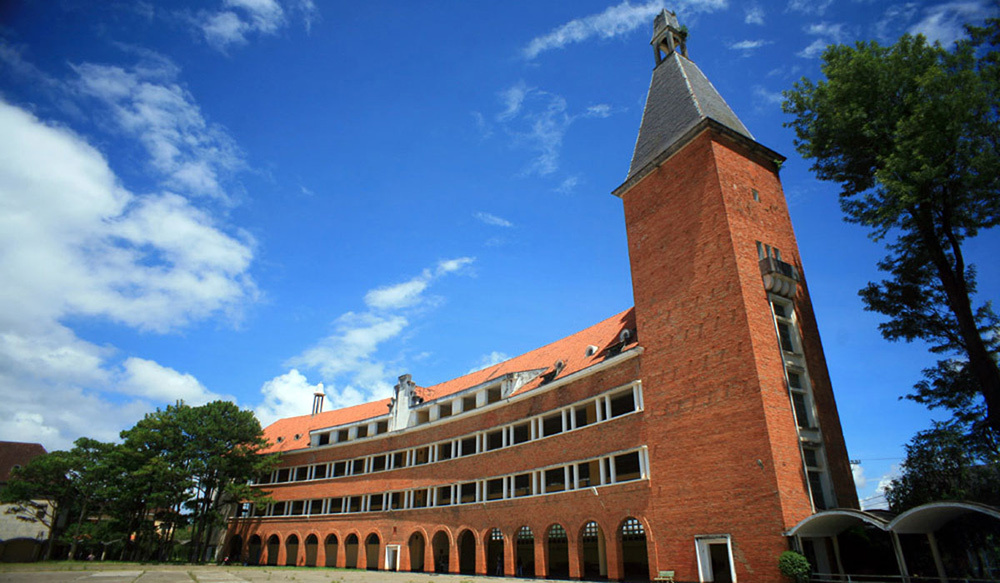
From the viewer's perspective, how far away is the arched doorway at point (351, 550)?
40062mm

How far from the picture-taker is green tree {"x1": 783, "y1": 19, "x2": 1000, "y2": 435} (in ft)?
59.5

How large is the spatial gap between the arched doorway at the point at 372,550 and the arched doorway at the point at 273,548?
9993mm

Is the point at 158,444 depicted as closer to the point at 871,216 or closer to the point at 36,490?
the point at 36,490

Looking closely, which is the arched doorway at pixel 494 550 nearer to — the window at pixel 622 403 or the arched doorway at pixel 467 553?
the arched doorway at pixel 467 553

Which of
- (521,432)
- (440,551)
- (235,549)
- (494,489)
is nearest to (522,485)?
(494,489)

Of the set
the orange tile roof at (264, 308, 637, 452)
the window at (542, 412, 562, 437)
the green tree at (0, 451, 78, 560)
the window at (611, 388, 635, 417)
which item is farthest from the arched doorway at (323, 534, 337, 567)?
the window at (611, 388, 635, 417)

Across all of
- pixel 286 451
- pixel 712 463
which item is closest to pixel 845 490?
pixel 712 463

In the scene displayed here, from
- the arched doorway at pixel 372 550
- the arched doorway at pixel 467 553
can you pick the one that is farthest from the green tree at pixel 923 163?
the arched doorway at pixel 372 550

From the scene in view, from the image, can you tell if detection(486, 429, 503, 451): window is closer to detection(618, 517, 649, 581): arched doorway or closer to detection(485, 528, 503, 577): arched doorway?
detection(485, 528, 503, 577): arched doorway

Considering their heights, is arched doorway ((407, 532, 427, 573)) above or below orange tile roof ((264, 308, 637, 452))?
below

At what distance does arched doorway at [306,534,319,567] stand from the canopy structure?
37090mm

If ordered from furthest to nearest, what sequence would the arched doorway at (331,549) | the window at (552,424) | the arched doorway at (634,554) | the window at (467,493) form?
the arched doorway at (331,549) < the window at (467,493) < the window at (552,424) < the arched doorway at (634,554)

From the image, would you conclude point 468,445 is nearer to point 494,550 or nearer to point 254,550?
point 494,550

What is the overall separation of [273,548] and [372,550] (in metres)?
11.7
